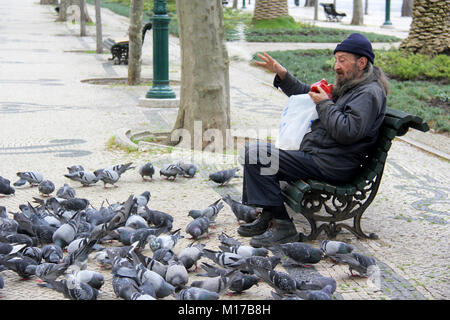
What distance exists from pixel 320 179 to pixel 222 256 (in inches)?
43.7

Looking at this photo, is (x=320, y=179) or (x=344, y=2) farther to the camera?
(x=344, y=2)

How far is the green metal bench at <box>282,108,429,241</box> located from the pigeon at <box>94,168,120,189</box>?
2174 mm

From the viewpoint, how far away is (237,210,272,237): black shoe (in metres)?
5.05

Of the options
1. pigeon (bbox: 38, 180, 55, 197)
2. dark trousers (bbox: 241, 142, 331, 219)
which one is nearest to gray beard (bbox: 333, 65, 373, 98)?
dark trousers (bbox: 241, 142, 331, 219)

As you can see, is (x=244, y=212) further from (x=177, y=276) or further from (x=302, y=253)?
(x=177, y=276)

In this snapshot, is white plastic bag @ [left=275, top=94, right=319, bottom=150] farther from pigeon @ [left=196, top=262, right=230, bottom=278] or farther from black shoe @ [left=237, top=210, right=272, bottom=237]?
pigeon @ [left=196, top=262, right=230, bottom=278]

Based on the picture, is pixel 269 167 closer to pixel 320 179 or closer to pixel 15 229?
pixel 320 179

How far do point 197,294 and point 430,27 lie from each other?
13.7 meters

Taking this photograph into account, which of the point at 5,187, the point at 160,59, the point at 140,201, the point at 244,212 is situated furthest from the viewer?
the point at 160,59

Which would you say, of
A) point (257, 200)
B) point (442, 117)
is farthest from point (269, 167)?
point (442, 117)

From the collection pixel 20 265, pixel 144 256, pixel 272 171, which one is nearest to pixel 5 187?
pixel 20 265

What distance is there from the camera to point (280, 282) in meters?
3.83

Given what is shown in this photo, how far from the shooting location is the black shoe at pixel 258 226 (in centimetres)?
505
